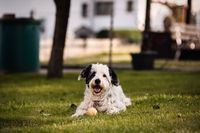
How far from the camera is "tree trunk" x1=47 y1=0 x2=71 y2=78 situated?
19812 millimetres

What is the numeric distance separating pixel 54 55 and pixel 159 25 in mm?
30382

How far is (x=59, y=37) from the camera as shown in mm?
20016

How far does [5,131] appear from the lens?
9234mm

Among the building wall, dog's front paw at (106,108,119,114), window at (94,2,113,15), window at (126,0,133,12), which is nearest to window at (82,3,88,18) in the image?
window at (94,2,113,15)

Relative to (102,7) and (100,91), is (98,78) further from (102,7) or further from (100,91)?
(102,7)

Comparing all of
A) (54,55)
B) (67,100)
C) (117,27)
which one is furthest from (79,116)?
(117,27)

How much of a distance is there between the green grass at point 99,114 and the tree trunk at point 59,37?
42 cm

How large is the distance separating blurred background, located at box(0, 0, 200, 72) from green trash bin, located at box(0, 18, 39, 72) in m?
0.73

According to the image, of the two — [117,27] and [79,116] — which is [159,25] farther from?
[79,116]

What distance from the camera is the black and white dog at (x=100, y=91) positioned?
10648 millimetres

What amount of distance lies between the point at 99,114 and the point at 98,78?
694 millimetres

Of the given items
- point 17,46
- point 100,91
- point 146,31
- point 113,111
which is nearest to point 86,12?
point 146,31

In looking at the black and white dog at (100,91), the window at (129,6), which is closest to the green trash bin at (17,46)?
the black and white dog at (100,91)

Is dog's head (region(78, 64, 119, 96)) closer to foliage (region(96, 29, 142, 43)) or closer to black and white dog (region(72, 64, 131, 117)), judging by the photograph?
black and white dog (region(72, 64, 131, 117))
